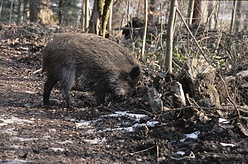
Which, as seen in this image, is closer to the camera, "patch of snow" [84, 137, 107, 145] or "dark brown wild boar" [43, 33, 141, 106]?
"patch of snow" [84, 137, 107, 145]

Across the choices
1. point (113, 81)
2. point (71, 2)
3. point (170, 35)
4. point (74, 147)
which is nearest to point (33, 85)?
point (113, 81)

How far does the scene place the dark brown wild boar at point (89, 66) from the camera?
5.57m

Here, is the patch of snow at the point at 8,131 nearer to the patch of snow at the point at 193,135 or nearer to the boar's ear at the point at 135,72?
the patch of snow at the point at 193,135

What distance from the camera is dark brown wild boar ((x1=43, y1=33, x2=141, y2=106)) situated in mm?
5566

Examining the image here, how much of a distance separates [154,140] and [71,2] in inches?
763

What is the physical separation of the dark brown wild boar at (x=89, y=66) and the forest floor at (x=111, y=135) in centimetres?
33

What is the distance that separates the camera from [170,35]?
5918 millimetres

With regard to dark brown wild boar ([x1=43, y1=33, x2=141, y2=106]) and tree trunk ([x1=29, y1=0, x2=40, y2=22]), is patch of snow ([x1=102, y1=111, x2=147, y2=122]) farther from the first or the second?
tree trunk ([x1=29, y1=0, x2=40, y2=22])

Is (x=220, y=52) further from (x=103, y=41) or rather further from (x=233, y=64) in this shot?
(x=103, y=41)

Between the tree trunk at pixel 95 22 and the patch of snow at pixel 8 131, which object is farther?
the tree trunk at pixel 95 22

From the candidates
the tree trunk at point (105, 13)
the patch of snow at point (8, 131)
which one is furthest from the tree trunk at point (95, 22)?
the patch of snow at point (8, 131)

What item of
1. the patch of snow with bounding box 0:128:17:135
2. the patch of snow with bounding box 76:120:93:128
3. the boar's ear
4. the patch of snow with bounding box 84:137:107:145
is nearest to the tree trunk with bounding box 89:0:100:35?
the boar's ear

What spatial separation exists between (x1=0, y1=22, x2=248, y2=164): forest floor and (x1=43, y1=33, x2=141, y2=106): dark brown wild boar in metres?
0.33

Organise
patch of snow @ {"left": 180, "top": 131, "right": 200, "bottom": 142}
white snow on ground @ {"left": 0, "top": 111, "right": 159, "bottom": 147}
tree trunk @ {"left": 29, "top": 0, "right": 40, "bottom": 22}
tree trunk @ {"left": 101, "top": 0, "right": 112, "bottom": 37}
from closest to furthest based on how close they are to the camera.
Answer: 1. patch of snow @ {"left": 180, "top": 131, "right": 200, "bottom": 142}
2. white snow on ground @ {"left": 0, "top": 111, "right": 159, "bottom": 147}
3. tree trunk @ {"left": 101, "top": 0, "right": 112, "bottom": 37}
4. tree trunk @ {"left": 29, "top": 0, "right": 40, "bottom": 22}
